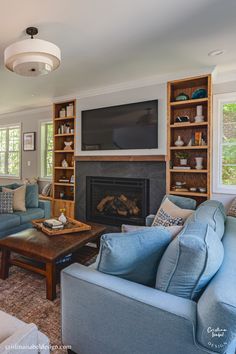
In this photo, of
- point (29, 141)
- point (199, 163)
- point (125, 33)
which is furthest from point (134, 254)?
point (29, 141)

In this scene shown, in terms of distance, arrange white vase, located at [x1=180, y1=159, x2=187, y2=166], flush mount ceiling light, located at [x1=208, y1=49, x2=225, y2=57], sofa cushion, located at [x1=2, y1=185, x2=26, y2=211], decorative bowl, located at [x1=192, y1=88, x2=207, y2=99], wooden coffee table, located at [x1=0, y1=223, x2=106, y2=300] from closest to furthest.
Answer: wooden coffee table, located at [x1=0, y1=223, x2=106, y2=300]
flush mount ceiling light, located at [x1=208, y1=49, x2=225, y2=57]
decorative bowl, located at [x1=192, y1=88, x2=207, y2=99]
white vase, located at [x1=180, y1=159, x2=187, y2=166]
sofa cushion, located at [x1=2, y1=185, x2=26, y2=211]

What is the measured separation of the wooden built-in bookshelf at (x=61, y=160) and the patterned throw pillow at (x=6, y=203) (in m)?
1.19

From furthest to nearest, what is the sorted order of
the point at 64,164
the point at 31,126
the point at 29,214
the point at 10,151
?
1. the point at 10,151
2. the point at 31,126
3. the point at 64,164
4. the point at 29,214

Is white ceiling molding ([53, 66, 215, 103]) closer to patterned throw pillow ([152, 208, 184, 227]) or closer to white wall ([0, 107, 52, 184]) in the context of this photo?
white wall ([0, 107, 52, 184])

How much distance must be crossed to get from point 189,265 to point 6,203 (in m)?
3.34

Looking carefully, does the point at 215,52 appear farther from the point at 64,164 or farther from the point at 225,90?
the point at 64,164

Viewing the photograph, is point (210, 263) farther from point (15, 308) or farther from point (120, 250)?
point (15, 308)

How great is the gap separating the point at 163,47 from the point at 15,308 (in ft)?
10.2

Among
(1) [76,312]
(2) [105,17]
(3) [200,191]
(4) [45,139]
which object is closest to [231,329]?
(1) [76,312]

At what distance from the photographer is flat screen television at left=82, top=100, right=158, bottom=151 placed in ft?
12.3

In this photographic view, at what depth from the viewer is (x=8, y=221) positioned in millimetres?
3412

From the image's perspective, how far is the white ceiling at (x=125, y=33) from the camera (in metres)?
1.98

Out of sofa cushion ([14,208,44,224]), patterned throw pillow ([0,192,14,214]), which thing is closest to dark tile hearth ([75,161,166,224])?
sofa cushion ([14,208,44,224])

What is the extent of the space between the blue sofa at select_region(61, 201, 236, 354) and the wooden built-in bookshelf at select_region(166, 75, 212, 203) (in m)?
2.19
